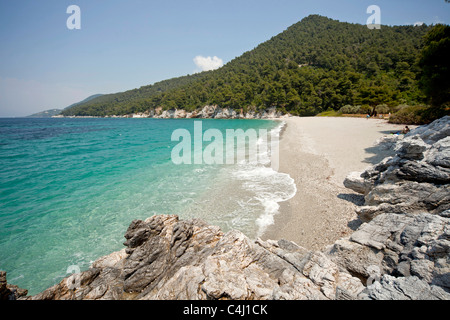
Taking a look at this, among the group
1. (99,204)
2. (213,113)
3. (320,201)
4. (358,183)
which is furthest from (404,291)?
(213,113)

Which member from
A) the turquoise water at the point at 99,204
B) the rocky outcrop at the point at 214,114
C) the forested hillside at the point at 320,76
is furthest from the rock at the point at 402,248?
the rocky outcrop at the point at 214,114

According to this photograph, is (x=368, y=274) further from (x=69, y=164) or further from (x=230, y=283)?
(x=69, y=164)

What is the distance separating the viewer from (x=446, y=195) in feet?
18.6

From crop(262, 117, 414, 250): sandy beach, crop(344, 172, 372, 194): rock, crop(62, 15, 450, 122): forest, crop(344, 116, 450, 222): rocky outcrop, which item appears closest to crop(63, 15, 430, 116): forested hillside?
crop(62, 15, 450, 122): forest

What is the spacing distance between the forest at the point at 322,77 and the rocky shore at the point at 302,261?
51.4 metres

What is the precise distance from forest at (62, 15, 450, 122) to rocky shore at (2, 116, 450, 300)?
5142 centimetres

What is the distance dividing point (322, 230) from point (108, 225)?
1078 cm

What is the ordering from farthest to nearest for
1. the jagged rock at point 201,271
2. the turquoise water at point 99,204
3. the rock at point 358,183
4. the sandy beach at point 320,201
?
1. the rock at point 358,183
2. the sandy beach at point 320,201
3. the turquoise water at point 99,204
4. the jagged rock at point 201,271

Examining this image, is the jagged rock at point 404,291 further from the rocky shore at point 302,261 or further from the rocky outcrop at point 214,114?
the rocky outcrop at point 214,114

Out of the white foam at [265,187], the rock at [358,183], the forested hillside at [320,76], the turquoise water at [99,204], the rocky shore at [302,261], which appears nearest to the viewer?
the rocky shore at [302,261]

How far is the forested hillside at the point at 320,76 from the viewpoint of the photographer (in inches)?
2913

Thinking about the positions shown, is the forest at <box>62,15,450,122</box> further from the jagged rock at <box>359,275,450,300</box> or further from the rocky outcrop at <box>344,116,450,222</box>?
the jagged rock at <box>359,275,450,300</box>

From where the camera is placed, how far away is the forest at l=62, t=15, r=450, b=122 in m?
69.4

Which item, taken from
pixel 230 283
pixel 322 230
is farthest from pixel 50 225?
pixel 322 230
